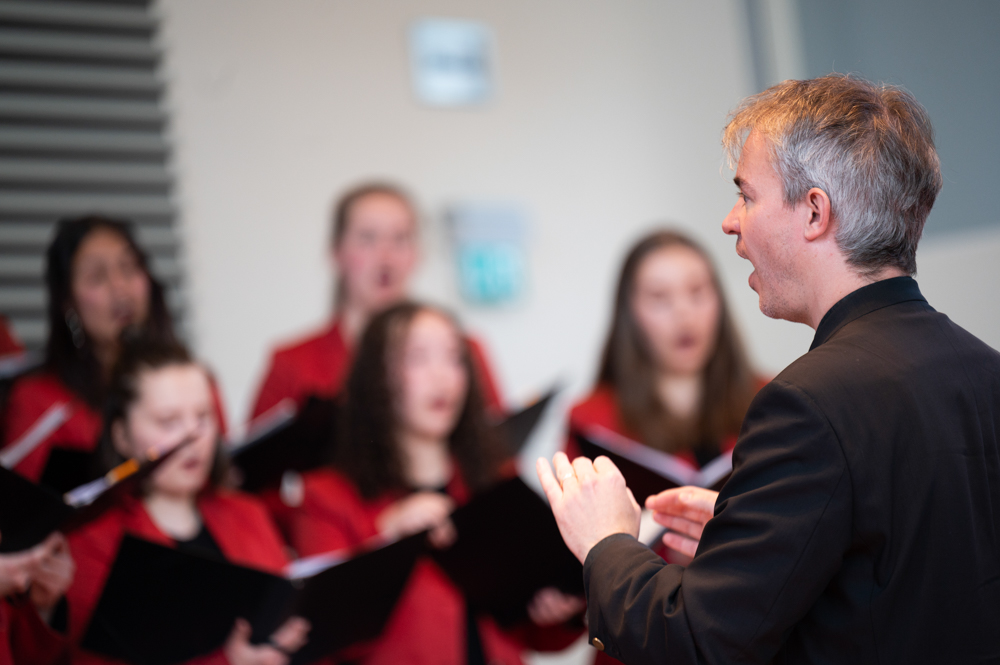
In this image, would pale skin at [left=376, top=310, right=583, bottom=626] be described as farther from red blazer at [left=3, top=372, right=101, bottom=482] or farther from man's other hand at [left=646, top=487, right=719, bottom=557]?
man's other hand at [left=646, top=487, right=719, bottom=557]

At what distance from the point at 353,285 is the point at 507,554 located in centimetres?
144

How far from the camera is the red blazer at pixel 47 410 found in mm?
2498

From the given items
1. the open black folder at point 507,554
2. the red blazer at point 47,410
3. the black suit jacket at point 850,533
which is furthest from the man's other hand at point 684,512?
the red blazer at point 47,410

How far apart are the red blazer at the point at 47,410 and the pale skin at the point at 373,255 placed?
0.72 metres

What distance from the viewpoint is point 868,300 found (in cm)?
108

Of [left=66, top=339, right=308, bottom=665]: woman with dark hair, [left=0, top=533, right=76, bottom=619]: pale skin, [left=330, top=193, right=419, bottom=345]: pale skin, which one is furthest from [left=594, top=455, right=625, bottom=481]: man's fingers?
[left=330, top=193, right=419, bottom=345]: pale skin

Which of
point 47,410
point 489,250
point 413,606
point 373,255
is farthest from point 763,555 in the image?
point 489,250

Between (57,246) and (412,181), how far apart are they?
69.1 inches

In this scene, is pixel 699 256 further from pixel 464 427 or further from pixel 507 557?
pixel 507 557

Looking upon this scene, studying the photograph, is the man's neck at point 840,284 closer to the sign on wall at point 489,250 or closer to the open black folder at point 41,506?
the open black folder at point 41,506

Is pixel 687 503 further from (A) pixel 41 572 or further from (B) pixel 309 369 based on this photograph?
(B) pixel 309 369

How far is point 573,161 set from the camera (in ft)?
14.6

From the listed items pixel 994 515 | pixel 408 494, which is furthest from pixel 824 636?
pixel 408 494

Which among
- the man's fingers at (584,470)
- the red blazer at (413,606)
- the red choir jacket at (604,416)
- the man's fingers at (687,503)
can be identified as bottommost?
the red blazer at (413,606)
